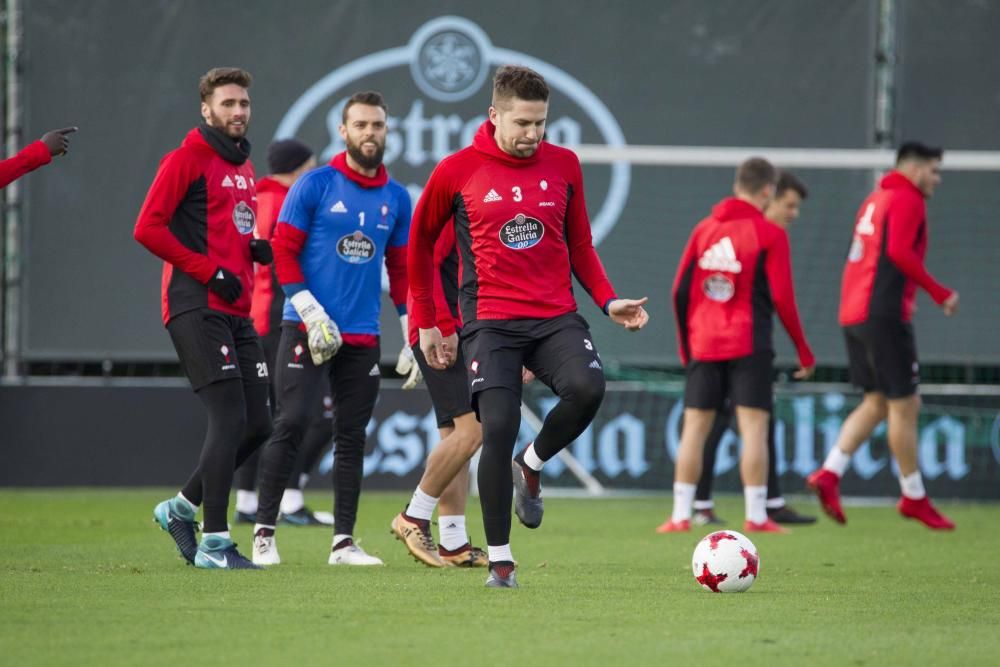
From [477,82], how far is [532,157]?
8631 millimetres

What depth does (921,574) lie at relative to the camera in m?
7.58

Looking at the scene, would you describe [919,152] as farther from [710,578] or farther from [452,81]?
[710,578]

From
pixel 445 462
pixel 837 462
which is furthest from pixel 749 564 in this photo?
pixel 837 462

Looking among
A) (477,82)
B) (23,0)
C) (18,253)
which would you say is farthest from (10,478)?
(477,82)

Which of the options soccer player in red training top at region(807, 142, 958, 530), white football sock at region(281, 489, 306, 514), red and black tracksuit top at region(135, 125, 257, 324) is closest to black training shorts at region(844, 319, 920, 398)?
soccer player in red training top at region(807, 142, 958, 530)

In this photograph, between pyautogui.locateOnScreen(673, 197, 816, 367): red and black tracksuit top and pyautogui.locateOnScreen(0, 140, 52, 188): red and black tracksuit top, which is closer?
pyautogui.locateOnScreen(0, 140, 52, 188): red and black tracksuit top

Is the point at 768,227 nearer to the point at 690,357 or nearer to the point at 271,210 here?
the point at 690,357

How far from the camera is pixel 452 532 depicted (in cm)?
773

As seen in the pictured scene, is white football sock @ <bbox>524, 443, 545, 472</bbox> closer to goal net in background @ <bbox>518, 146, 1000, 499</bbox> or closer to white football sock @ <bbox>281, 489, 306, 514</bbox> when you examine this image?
white football sock @ <bbox>281, 489, 306, 514</bbox>

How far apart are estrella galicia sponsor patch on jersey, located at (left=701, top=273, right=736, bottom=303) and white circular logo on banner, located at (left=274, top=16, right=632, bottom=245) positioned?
4.33m

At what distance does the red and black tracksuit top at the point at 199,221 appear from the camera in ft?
23.3

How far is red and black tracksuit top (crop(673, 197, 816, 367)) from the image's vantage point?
10508 millimetres

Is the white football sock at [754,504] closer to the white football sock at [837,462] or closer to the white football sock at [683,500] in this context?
the white football sock at [683,500]

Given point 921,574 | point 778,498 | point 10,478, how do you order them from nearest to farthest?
1. point 921,574
2. point 778,498
3. point 10,478
